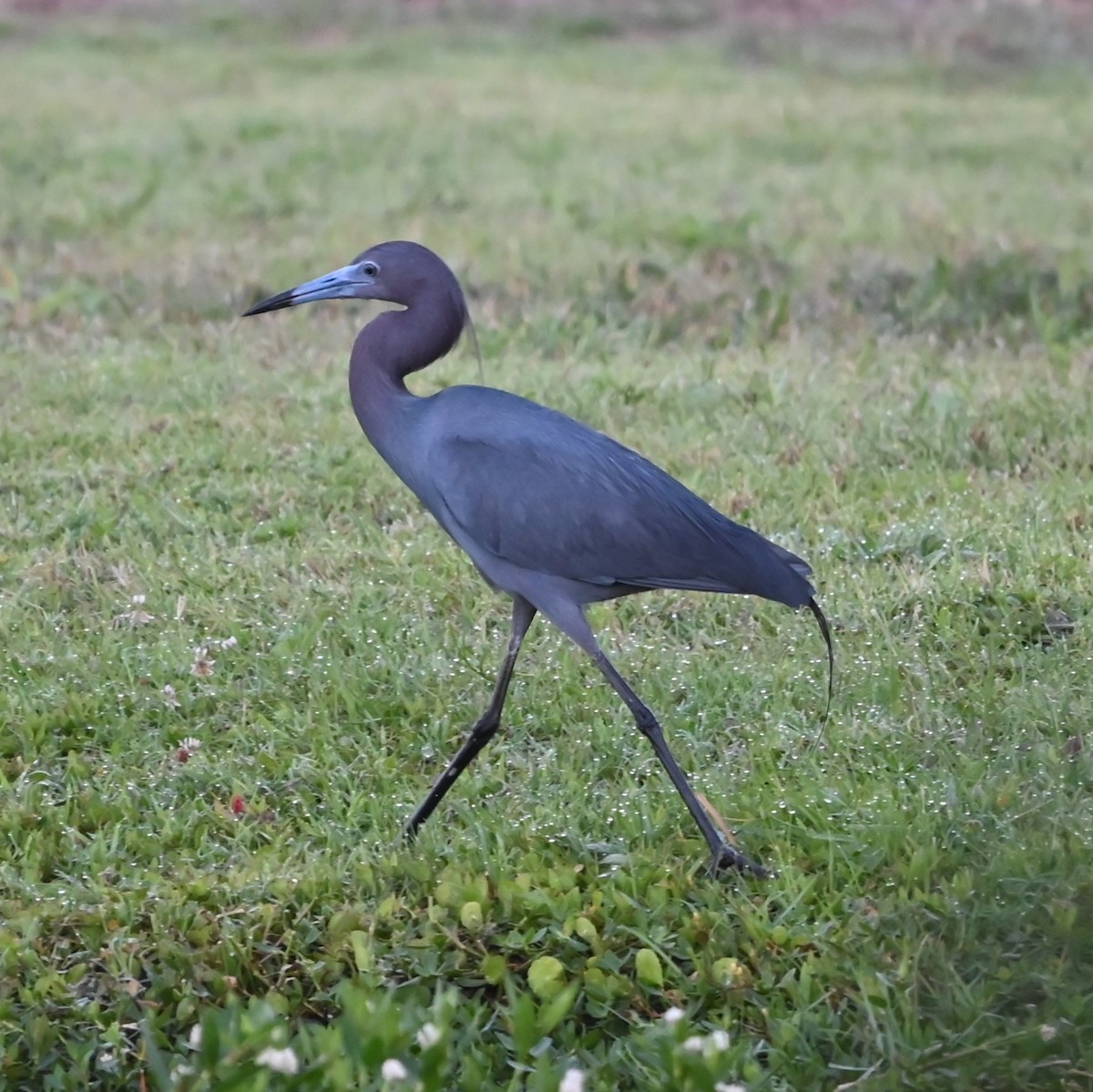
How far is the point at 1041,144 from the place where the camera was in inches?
459

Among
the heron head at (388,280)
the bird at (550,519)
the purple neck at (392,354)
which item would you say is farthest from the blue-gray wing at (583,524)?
the heron head at (388,280)

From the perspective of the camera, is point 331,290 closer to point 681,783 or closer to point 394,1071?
point 681,783

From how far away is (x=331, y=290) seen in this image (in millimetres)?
4133

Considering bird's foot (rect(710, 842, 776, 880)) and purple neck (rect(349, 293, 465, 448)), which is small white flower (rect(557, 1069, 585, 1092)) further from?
purple neck (rect(349, 293, 465, 448))

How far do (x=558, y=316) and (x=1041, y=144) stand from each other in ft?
18.0

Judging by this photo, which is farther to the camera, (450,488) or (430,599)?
(430,599)

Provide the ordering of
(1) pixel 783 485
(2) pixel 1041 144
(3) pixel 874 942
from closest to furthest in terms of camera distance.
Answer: (3) pixel 874 942, (1) pixel 783 485, (2) pixel 1041 144

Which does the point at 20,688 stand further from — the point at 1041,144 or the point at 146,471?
the point at 1041,144

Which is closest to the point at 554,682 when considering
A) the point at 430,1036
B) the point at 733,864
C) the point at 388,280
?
the point at 733,864

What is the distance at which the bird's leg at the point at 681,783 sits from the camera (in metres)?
3.66

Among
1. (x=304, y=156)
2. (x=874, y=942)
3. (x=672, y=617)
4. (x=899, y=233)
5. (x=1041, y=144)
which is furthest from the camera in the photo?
(x=1041, y=144)

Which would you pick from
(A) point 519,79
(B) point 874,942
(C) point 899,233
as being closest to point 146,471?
(B) point 874,942

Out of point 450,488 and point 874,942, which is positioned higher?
point 450,488

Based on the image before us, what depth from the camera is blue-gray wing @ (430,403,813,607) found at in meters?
3.82
